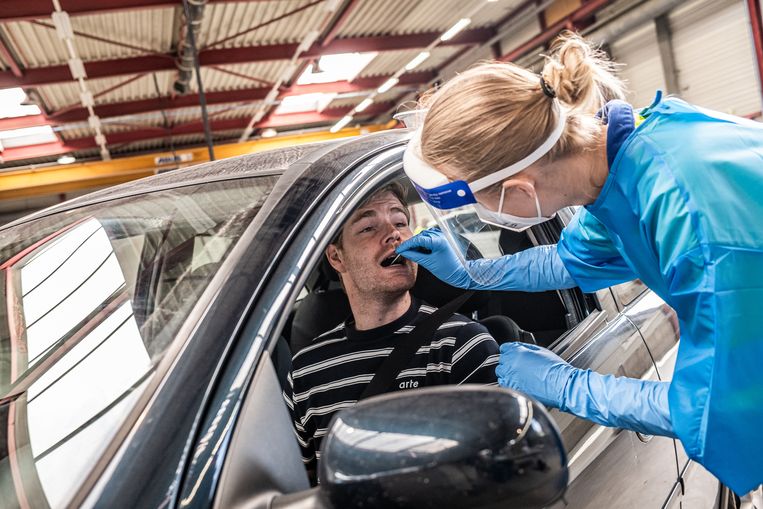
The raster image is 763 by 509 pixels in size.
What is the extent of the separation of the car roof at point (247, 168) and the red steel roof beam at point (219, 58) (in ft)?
29.5

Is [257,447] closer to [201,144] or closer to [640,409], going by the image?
[640,409]

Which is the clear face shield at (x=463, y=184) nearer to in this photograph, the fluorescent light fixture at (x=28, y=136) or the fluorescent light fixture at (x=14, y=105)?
the fluorescent light fixture at (x=14, y=105)

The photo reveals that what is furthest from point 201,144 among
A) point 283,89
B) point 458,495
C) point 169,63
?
point 458,495

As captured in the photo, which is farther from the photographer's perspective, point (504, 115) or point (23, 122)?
point (23, 122)

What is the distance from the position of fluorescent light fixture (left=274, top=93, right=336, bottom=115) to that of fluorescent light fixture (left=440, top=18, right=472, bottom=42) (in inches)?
130

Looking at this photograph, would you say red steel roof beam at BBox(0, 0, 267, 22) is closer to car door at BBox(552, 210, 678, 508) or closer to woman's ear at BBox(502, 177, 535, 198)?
car door at BBox(552, 210, 678, 508)

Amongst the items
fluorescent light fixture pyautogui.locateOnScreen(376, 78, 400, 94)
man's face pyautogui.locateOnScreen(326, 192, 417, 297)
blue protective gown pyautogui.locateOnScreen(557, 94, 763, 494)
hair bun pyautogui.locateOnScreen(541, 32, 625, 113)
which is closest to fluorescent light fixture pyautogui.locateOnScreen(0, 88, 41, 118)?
fluorescent light fixture pyautogui.locateOnScreen(376, 78, 400, 94)

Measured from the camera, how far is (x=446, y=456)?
2.50 feet

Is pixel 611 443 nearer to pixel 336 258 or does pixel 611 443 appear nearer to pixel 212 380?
pixel 336 258

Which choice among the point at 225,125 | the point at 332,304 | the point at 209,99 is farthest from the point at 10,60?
the point at 332,304

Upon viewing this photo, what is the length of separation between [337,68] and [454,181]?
11.6 metres

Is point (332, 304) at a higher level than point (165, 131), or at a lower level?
lower

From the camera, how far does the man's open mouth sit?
188 centimetres

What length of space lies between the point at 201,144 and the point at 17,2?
353 inches
